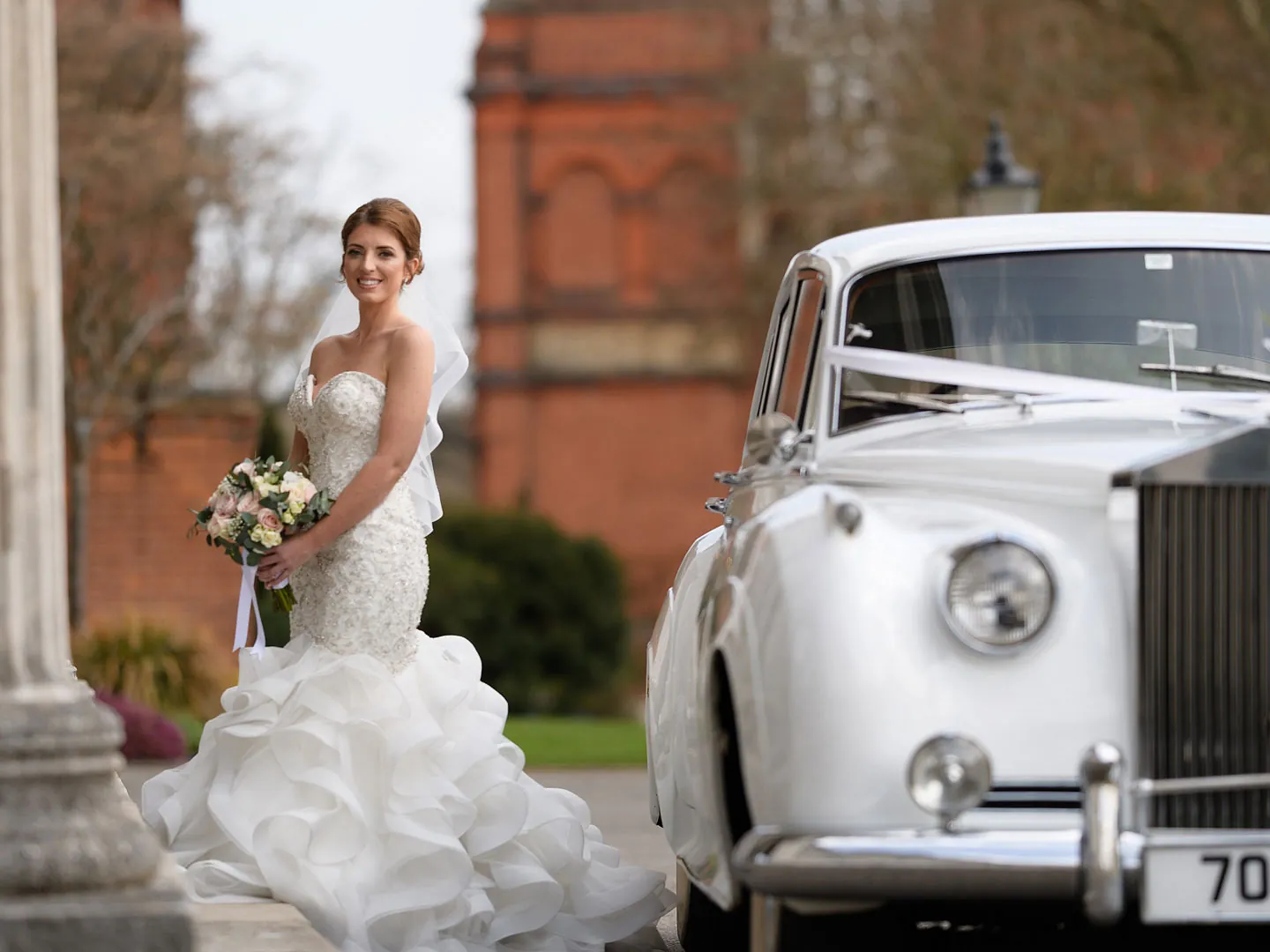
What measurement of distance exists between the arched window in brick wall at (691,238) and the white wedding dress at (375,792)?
3397 cm

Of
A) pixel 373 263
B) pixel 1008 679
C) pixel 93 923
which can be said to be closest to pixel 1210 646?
pixel 1008 679

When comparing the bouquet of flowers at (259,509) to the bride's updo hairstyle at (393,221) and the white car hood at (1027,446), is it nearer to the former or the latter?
the bride's updo hairstyle at (393,221)

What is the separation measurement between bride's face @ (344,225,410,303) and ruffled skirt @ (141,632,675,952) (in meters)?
1.06

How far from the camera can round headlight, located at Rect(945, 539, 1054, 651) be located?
4242mm

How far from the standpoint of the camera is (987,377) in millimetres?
5262

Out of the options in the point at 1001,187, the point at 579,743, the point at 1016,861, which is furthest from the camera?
the point at 579,743

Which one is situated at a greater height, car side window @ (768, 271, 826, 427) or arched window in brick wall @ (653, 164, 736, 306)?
arched window in brick wall @ (653, 164, 736, 306)

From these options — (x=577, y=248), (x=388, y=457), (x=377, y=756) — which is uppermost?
(x=577, y=248)

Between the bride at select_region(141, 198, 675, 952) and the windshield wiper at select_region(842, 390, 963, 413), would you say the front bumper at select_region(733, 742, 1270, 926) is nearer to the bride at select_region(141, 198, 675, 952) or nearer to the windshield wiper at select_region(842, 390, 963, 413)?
the windshield wiper at select_region(842, 390, 963, 413)

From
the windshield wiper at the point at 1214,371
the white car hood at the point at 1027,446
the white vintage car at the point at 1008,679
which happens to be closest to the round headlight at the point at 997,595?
the white vintage car at the point at 1008,679

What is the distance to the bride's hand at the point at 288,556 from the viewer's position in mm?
6145

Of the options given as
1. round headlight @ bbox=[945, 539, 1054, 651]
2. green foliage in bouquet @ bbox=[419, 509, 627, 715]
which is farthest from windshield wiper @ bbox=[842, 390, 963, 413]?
green foliage in bouquet @ bbox=[419, 509, 627, 715]

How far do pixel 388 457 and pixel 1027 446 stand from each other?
86.7 inches

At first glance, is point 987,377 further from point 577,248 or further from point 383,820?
point 577,248
